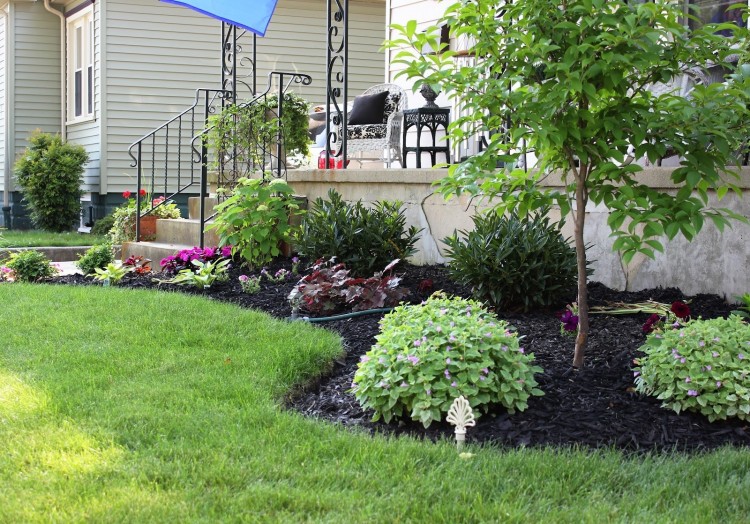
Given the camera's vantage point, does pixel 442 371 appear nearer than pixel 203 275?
Yes

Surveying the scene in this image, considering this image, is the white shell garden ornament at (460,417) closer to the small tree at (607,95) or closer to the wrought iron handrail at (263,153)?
the small tree at (607,95)

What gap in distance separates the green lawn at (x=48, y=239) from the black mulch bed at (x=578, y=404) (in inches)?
307

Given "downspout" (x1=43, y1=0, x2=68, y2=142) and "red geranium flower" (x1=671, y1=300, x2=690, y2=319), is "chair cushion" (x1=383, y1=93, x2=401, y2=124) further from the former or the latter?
"downspout" (x1=43, y1=0, x2=68, y2=142)

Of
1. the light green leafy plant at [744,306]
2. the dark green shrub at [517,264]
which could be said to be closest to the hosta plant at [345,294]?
the dark green shrub at [517,264]

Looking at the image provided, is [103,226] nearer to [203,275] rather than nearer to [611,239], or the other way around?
[203,275]

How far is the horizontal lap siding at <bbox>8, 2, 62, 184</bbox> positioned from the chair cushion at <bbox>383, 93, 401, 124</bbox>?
8796 millimetres

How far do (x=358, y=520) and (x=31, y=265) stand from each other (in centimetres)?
580

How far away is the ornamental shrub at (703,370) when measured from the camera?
3164 millimetres

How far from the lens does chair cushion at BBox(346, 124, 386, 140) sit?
8.89m

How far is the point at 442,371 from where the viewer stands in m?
3.21

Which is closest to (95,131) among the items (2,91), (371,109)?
(2,91)

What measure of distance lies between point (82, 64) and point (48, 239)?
4.07 metres

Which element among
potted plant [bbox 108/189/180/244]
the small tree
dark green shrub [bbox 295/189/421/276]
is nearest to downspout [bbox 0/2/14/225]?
potted plant [bbox 108/189/180/244]

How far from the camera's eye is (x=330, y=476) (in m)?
2.65
